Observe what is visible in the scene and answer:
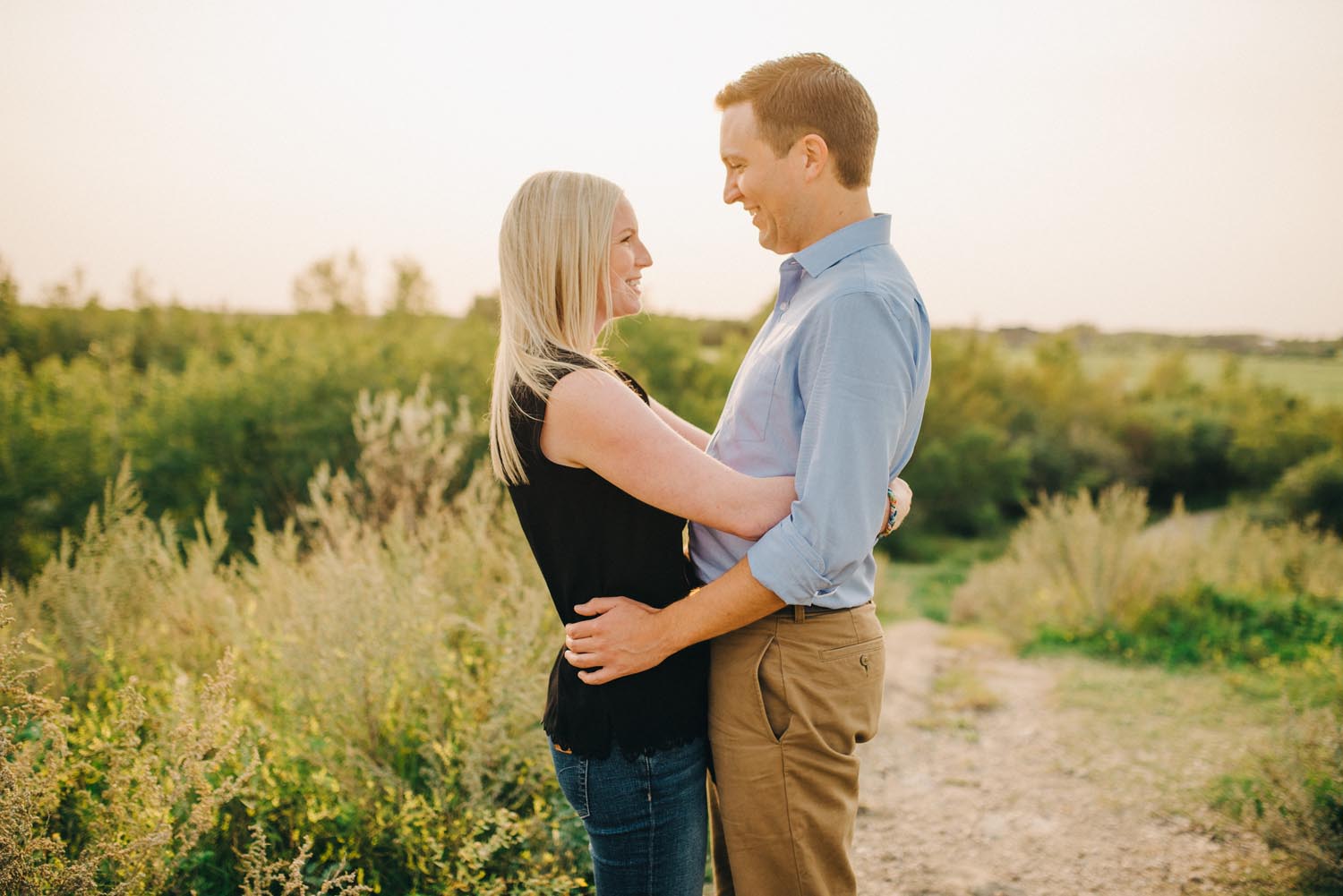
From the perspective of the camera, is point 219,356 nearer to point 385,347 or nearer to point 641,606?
point 385,347

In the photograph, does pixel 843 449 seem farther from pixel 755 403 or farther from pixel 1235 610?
pixel 1235 610

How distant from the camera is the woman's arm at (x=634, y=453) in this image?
1.57 m

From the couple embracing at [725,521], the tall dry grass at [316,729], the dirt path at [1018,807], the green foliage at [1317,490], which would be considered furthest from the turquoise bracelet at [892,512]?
the green foliage at [1317,490]

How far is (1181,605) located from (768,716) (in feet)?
22.6

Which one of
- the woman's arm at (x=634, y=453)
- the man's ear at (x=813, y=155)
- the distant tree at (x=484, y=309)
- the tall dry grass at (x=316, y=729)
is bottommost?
the tall dry grass at (x=316, y=729)

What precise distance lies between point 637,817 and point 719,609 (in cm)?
45

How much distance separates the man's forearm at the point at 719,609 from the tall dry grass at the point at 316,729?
3.36 feet

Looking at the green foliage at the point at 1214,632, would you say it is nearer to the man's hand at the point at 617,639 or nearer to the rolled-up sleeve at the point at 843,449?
the rolled-up sleeve at the point at 843,449

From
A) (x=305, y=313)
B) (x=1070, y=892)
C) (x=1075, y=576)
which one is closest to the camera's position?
(x=1070, y=892)

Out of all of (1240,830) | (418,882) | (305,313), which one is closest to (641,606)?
(418,882)

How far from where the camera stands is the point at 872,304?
1619mm

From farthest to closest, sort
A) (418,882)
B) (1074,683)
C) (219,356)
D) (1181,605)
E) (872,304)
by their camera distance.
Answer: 1. (219,356)
2. (1181,605)
3. (1074,683)
4. (418,882)
5. (872,304)

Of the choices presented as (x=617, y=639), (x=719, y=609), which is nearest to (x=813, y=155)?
(x=719, y=609)

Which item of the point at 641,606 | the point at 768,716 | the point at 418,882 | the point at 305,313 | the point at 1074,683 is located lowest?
the point at 1074,683
